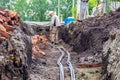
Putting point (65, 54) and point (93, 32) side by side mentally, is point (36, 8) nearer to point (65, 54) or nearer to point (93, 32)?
point (65, 54)

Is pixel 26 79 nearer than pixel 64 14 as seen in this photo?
Yes

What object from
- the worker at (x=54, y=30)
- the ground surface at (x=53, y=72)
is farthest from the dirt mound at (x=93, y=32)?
the worker at (x=54, y=30)

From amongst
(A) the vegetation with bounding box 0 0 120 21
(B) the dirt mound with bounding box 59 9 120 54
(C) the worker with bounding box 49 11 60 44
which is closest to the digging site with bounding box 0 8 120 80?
(B) the dirt mound with bounding box 59 9 120 54

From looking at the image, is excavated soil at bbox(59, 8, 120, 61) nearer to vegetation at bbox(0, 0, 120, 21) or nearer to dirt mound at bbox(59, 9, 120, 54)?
dirt mound at bbox(59, 9, 120, 54)

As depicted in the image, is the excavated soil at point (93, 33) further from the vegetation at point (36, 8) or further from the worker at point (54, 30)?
the vegetation at point (36, 8)

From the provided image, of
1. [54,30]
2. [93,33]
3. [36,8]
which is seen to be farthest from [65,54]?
[36,8]

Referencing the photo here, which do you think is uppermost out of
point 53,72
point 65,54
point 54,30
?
point 53,72

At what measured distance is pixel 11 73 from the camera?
712cm

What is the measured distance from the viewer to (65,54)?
48.1 feet

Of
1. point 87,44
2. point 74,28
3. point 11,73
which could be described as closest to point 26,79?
point 11,73

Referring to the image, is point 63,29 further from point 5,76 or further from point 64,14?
A: point 64,14

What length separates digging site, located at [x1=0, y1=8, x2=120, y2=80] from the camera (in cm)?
759

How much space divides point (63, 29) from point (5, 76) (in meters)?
13.9

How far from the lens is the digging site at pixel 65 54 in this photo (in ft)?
24.9
